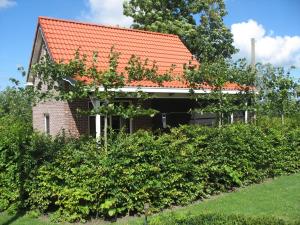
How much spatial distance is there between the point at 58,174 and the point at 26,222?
105 centimetres

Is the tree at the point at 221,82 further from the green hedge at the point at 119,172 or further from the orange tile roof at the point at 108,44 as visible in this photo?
the orange tile roof at the point at 108,44

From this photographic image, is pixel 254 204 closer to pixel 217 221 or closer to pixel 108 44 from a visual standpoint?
pixel 217 221

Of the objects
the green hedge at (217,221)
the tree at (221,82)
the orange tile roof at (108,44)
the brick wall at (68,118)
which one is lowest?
the green hedge at (217,221)

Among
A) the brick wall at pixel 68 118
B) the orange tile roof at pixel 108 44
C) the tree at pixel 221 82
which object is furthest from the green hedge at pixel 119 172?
the brick wall at pixel 68 118

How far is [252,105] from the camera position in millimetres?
12695

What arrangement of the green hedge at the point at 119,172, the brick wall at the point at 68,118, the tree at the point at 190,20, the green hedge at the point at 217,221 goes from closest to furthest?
the green hedge at the point at 217,221, the green hedge at the point at 119,172, the brick wall at the point at 68,118, the tree at the point at 190,20

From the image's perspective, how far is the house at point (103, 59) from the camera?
14.6 m

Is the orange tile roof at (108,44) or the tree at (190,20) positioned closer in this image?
the orange tile roof at (108,44)

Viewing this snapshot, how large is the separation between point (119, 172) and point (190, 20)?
23.3 m

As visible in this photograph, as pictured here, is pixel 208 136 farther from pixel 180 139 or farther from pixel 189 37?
pixel 189 37

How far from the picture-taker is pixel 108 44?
17.1 meters

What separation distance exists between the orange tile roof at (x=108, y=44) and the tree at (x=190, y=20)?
7425mm

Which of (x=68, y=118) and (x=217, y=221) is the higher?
(x=68, y=118)

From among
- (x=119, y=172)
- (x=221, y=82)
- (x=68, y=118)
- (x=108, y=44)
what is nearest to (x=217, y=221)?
(x=119, y=172)
